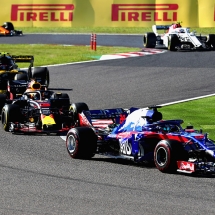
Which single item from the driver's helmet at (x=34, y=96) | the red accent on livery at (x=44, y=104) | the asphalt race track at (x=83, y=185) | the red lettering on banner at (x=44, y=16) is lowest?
the asphalt race track at (x=83, y=185)

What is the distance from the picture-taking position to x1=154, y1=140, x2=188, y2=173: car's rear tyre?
490 inches

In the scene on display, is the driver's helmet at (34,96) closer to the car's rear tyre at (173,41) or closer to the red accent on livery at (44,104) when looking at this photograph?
the red accent on livery at (44,104)

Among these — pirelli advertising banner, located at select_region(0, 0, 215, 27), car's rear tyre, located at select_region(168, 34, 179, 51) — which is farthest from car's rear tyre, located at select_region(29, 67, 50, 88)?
pirelli advertising banner, located at select_region(0, 0, 215, 27)

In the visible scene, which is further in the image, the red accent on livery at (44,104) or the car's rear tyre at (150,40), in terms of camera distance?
the car's rear tyre at (150,40)

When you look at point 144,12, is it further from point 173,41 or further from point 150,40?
point 173,41

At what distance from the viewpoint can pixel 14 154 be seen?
14.9 m

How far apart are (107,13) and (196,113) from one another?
28769 mm

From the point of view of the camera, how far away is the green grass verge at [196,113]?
18.6 metres

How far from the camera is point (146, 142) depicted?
44.0ft

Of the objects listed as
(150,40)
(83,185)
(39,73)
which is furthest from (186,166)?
(150,40)

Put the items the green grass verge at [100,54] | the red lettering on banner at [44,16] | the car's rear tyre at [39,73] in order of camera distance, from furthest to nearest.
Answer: the red lettering on banner at [44,16]
the car's rear tyre at [39,73]
the green grass verge at [100,54]

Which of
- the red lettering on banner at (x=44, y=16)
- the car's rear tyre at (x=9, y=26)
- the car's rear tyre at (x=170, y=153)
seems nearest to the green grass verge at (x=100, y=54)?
the car's rear tyre at (x=170, y=153)

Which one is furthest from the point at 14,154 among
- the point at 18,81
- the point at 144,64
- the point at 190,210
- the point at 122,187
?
the point at 144,64

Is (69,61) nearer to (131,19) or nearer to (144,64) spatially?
(144,64)
